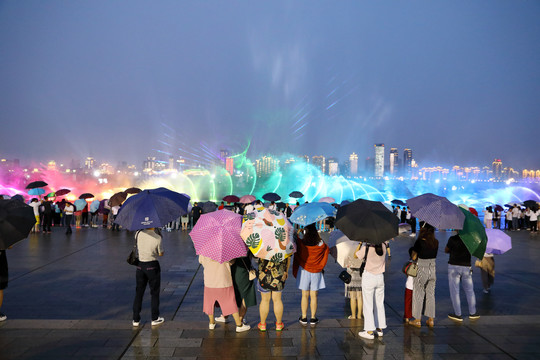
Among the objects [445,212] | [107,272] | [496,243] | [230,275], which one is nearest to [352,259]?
[445,212]

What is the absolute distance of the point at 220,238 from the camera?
17.5 feet

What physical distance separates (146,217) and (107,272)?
5.41 meters

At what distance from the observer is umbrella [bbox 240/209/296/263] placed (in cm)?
532

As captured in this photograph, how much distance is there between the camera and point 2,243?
5.79 meters

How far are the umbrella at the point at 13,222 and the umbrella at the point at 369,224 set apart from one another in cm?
550

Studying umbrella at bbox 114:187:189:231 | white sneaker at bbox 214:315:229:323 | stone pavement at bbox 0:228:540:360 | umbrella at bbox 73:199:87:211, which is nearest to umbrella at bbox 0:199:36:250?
stone pavement at bbox 0:228:540:360

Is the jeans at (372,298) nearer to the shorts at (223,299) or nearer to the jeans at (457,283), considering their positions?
the jeans at (457,283)

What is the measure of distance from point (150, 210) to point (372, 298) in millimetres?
4087

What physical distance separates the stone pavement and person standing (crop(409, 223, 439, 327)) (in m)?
0.32

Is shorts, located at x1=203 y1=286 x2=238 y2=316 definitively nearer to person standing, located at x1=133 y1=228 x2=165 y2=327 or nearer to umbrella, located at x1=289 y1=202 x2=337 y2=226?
person standing, located at x1=133 y1=228 x2=165 y2=327

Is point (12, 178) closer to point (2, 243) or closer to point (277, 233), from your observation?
point (2, 243)

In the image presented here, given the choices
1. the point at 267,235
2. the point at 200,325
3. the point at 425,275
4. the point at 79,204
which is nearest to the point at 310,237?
the point at 267,235

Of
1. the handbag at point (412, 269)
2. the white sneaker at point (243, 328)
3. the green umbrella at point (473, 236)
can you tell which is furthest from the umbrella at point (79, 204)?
the green umbrella at point (473, 236)

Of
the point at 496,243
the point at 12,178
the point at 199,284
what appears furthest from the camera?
the point at 12,178
